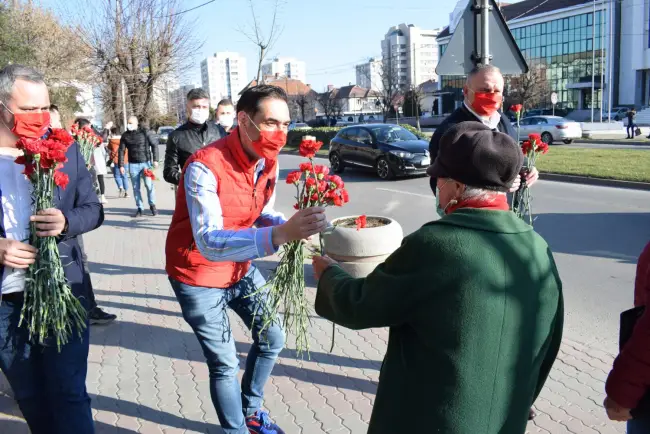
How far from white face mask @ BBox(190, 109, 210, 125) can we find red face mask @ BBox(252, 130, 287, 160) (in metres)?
3.78

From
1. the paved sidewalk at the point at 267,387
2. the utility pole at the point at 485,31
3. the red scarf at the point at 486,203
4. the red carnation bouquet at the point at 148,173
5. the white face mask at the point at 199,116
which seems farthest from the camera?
the red carnation bouquet at the point at 148,173

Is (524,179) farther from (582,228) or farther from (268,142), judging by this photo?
(582,228)

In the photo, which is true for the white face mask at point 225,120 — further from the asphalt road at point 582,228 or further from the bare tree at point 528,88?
the bare tree at point 528,88

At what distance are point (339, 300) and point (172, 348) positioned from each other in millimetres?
3361

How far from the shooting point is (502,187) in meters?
1.75

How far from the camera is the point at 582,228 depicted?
8859 mm

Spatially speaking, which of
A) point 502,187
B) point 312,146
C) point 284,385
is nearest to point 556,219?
point 284,385

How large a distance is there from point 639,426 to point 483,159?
1251 mm

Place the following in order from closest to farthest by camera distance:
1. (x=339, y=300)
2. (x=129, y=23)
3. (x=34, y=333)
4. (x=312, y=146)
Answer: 1. (x=339, y=300)
2. (x=34, y=333)
3. (x=312, y=146)
4. (x=129, y=23)

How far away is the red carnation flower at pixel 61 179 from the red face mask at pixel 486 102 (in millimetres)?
2515

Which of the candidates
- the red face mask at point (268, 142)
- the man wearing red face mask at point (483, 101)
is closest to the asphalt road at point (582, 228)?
the man wearing red face mask at point (483, 101)

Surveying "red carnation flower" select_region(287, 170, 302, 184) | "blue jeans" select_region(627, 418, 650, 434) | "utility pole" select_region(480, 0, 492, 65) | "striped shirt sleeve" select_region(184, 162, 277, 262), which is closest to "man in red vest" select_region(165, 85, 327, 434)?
"striped shirt sleeve" select_region(184, 162, 277, 262)

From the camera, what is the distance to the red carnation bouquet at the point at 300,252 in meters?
2.76

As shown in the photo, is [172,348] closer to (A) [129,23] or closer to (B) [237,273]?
(B) [237,273]
